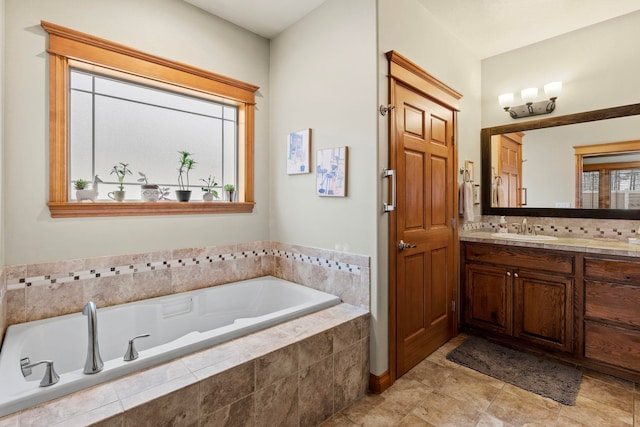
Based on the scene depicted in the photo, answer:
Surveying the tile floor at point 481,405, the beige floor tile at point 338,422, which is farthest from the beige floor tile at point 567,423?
the beige floor tile at point 338,422

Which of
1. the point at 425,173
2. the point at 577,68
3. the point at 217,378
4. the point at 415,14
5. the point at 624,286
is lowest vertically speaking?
the point at 217,378

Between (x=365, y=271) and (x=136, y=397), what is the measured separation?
1411mm

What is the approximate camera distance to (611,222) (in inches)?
106

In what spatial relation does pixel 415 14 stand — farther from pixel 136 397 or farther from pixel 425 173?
pixel 136 397

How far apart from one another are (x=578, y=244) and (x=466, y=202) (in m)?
0.89

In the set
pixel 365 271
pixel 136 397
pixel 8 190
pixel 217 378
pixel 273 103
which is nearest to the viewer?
pixel 136 397

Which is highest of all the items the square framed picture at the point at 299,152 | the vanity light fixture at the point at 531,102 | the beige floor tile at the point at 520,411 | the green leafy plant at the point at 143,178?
the vanity light fixture at the point at 531,102

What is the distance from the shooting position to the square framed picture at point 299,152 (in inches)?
101

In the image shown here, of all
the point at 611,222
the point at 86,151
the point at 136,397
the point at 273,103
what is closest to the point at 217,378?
the point at 136,397

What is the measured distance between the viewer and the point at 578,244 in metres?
2.41

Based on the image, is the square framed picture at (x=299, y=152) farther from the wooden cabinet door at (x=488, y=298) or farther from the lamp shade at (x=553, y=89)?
the lamp shade at (x=553, y=89)

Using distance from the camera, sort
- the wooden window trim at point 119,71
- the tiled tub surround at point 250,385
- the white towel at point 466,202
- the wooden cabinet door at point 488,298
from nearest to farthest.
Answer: the tiled tub surround at point 250,385 → the wooden window trim at point 119,71 → the wooden cabinet door at point 488,298 → the white towel at point 466,202

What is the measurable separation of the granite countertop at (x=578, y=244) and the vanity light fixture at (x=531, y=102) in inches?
48.4

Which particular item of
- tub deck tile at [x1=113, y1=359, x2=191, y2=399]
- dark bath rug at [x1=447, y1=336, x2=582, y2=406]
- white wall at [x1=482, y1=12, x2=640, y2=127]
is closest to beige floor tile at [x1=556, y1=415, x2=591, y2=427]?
dark bath rug at [x1=447, y1=336, x2=582, y2=406]
